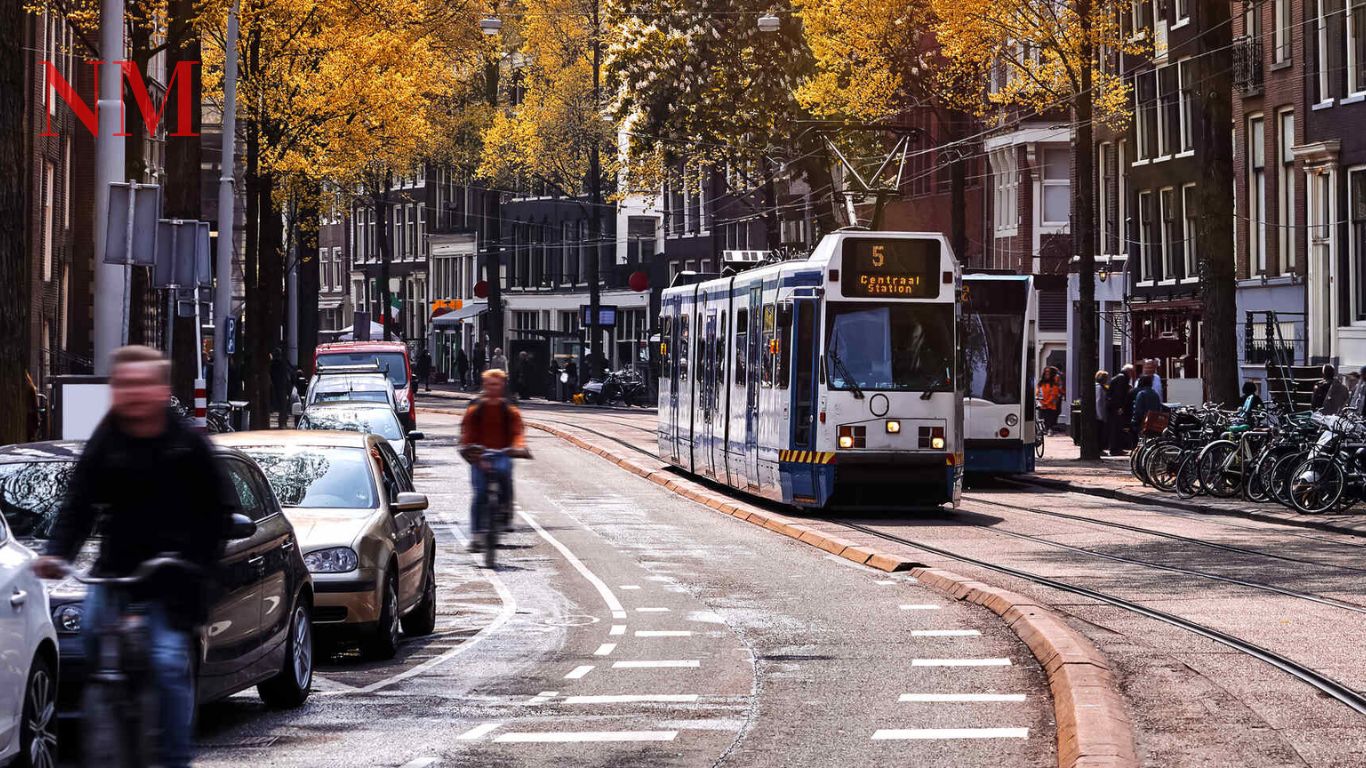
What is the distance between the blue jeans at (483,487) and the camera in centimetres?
1898

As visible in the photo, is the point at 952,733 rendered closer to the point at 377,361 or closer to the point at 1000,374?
the point at 1000,374

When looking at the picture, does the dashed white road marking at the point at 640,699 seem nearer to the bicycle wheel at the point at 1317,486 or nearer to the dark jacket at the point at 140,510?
the dark jacket at the point at 140,510

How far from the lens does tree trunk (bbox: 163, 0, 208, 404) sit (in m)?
28.6

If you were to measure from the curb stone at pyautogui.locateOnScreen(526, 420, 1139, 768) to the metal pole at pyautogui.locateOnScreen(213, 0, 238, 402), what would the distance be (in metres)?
11.7

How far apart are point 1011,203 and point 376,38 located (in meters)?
23.0

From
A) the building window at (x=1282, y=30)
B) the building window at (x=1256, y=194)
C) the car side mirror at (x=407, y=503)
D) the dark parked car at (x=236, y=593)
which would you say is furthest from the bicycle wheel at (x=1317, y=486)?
the building window at (x=1256, y=194)

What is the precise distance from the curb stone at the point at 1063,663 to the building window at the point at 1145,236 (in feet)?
97.8

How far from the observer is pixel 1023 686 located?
485 inches

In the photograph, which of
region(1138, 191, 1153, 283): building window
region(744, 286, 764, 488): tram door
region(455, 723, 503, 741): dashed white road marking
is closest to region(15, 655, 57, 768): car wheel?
region(455, 723, 503, 741): dashed white road marking

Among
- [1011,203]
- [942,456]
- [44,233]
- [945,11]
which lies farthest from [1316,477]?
[1011,203]

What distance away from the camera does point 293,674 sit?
1187 centimetres

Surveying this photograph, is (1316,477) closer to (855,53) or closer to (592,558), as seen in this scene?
(592,558)

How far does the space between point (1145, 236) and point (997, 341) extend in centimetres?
1987

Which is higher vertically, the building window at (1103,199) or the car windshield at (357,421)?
the building window at (1103,199)
